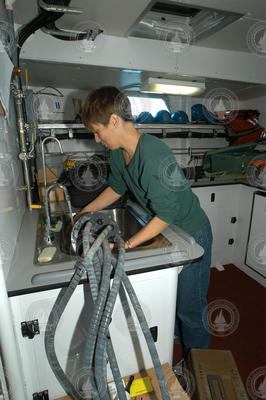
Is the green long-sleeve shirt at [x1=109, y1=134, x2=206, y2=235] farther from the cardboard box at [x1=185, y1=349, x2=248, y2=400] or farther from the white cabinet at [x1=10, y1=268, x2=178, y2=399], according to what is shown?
the cardboard box at [x1=185, y1=349, x2=248, y2=400]

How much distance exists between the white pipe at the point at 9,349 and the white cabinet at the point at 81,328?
11 cm

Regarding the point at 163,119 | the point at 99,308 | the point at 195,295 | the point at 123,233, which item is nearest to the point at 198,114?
the point at 163,119

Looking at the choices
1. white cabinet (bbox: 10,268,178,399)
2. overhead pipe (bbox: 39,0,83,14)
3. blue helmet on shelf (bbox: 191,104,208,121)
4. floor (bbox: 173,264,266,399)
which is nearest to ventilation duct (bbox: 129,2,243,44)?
overhead pipe (bbox: 39,0,83,14)

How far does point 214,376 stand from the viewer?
3.52 ft

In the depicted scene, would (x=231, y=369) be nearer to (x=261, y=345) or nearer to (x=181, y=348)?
(x=181, y=348)

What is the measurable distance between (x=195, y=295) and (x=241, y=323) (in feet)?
2.90

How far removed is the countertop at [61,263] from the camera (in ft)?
2.43

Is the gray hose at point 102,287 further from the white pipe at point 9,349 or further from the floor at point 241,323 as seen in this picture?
the floor at point 241,323

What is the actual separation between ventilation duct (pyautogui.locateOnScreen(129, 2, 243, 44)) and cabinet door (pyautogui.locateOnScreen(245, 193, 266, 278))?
1489mm

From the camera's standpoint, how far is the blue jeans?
1.14 metres

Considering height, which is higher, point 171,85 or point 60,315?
point 171,85

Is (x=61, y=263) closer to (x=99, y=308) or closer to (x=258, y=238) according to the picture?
(x=99, y=308)

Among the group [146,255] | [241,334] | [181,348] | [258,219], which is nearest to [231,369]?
[181,348]

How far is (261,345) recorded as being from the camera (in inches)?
59.2
